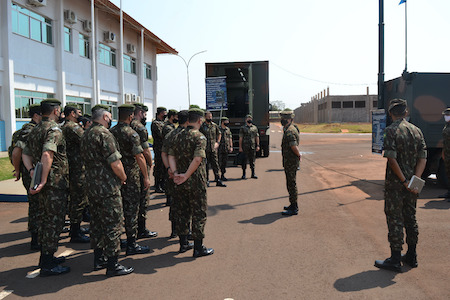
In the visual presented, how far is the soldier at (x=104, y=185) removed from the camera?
170 inches

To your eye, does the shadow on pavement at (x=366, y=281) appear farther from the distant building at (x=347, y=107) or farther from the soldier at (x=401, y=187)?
the distant building at (x=347, y=107)

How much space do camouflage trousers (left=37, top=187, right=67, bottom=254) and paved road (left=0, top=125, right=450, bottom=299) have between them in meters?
0.40

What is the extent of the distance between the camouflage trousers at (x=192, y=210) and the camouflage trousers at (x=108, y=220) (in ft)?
2.92

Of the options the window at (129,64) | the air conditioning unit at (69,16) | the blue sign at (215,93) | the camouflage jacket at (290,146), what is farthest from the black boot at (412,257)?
the window at (129,64)

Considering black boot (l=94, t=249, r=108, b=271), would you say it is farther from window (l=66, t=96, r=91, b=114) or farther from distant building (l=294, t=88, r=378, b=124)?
distant building (l=294, t=88, r=378, b=124)

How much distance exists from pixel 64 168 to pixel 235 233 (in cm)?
272

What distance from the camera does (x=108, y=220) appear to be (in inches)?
172

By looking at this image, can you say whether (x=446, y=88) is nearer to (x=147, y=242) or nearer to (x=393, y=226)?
(x=393, y=226)

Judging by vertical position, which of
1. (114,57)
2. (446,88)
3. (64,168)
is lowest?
(64,168)

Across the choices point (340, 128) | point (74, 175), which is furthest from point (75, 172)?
point (340, 128)

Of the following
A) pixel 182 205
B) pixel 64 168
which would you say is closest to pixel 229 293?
pixel 182 205

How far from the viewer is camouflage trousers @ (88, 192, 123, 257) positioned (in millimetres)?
4359

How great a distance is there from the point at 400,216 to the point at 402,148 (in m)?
0.80

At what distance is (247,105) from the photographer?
1633 centimetres
